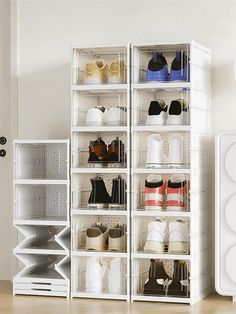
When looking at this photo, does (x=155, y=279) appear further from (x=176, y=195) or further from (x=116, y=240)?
(x=176, y=195)

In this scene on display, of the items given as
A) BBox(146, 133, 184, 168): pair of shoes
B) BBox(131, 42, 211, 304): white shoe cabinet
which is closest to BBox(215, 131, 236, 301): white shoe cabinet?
BBox(131, 42, 211, 304): white shoe cabinet

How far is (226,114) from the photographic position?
19.0ft

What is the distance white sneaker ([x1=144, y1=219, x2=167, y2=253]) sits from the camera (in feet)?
17.8

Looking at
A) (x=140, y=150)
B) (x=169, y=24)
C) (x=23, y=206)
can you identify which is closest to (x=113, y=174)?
(x=140, y=150)

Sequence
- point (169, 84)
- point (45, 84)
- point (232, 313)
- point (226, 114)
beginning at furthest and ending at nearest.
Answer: point (45, 84), point (226, 114), point (169, 84), point (232, 313)

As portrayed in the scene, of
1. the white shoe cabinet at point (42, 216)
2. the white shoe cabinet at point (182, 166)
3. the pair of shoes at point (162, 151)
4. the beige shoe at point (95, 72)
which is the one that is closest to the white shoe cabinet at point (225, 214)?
the white shoe cabinet at point (182, 166)

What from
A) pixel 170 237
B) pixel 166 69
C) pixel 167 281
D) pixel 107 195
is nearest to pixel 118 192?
pixel 107 195

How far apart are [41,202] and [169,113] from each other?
4.21 ft

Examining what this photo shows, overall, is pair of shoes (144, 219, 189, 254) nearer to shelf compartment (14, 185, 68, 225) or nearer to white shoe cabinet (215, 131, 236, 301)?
white shoe cabinet (215, 131, 236, 301)

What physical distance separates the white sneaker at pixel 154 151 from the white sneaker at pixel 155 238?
0.40 metres

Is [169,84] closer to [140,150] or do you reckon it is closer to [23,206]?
[140,150]

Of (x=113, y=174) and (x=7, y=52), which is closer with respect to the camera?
(x=113, y=174)

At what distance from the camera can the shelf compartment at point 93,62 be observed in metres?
5.59

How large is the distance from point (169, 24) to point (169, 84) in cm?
68
